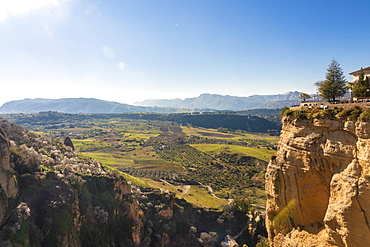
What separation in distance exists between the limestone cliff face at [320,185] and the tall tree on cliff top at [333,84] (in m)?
9.19

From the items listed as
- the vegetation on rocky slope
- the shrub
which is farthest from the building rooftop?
the vegetation on rocky slope

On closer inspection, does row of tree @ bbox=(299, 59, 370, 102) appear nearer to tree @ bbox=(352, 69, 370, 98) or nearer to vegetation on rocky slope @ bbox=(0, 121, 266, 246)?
tree @ bbox=(352, 69, 370, 98)

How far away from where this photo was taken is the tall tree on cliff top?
83.8ft

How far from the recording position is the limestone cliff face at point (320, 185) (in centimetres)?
1445

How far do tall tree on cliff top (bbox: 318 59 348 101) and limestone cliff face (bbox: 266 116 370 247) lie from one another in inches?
362

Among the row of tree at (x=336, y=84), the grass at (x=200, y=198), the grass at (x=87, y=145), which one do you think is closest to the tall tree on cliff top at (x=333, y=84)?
the row of tree at (x=336, y=84)

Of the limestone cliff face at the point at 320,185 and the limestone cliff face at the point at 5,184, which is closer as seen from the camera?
the limestone cliff face at the point at 320,185

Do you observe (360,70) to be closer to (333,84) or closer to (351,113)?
(333,84)

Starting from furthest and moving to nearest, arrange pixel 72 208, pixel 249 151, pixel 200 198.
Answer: pixel 249 151
pixel 200 198
pixel 72 208

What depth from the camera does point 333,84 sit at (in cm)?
2545

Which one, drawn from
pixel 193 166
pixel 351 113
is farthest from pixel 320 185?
pixel 193 166

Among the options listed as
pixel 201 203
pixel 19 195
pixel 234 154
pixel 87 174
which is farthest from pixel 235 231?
pixel 234 154

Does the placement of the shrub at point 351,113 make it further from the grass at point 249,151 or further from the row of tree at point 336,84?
the grass at point 249,151

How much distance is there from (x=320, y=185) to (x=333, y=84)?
13.7m
